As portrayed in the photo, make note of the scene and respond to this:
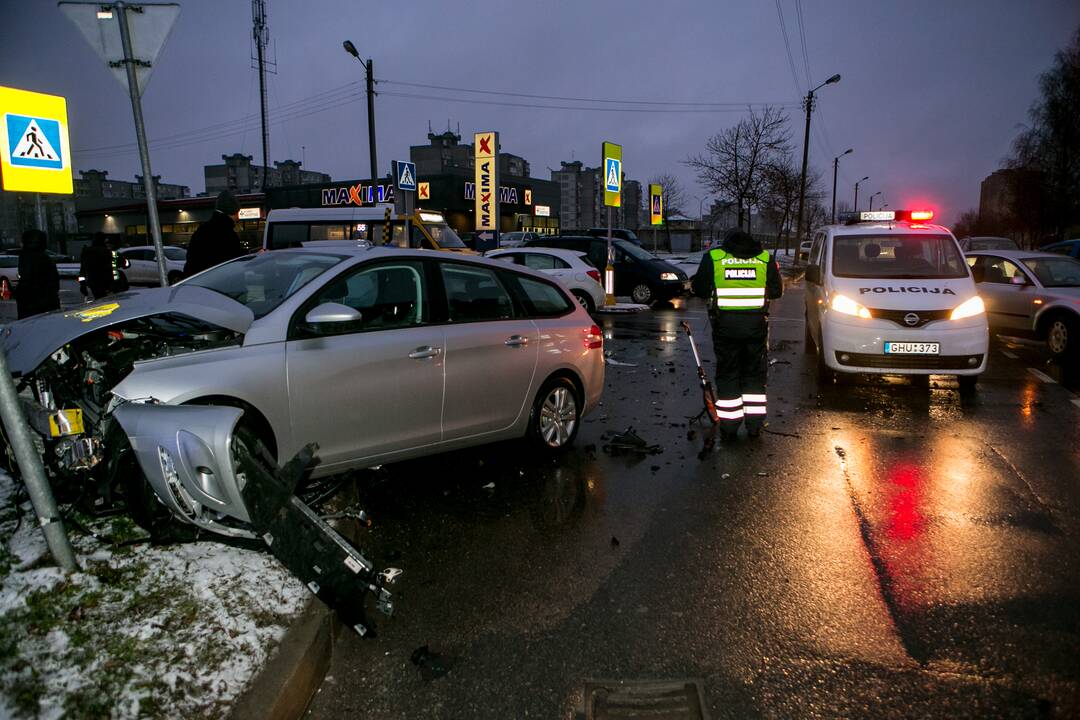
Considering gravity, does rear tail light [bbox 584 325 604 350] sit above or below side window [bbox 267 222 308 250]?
below

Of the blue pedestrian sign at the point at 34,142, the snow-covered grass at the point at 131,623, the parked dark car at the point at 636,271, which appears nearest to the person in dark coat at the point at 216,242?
the blue pedestrian sign at the point at 34,142

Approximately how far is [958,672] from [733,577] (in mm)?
1153

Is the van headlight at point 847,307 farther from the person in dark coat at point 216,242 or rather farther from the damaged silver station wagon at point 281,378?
the person in dark coat at point 216,242

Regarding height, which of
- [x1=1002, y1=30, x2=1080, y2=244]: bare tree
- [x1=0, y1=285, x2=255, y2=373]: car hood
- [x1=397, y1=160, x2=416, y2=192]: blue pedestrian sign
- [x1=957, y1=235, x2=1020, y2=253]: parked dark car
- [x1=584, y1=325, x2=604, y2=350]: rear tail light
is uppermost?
[x1=1002, y1=30, x2=1080, y2=244]: bare tree

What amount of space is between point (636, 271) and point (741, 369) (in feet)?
41.6

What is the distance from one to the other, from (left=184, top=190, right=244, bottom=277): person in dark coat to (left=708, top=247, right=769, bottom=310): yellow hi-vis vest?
491 centimetres

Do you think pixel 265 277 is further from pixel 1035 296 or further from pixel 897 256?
pixel 1035 296

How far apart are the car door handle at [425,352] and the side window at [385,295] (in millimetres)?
199

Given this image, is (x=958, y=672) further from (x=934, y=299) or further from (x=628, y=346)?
(x=628, y=346)

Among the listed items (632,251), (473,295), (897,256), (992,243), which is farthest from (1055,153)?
(473,295)

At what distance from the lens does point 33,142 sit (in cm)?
688

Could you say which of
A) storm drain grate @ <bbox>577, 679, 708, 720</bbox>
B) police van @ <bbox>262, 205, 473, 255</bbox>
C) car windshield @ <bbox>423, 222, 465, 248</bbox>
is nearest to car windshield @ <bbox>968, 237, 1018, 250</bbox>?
car windshield @ <bbox>423, 222, 465, 248</bbox>

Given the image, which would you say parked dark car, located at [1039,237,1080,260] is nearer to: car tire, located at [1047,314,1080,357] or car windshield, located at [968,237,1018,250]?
car tire, located at [1047,314,1080,357]

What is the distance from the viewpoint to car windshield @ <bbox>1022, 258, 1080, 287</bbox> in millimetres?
10961
